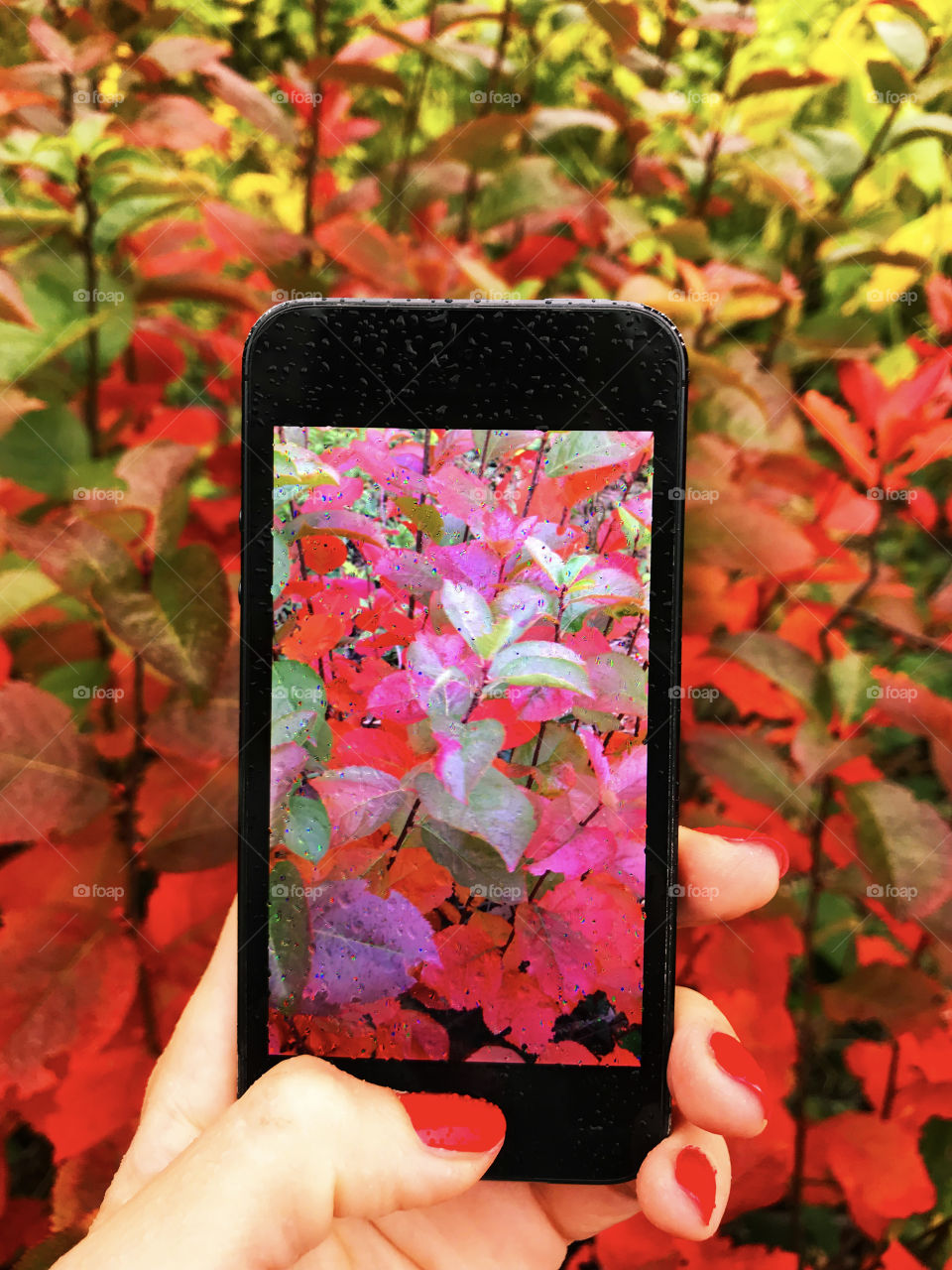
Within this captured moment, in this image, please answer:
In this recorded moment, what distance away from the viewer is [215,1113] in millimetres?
508

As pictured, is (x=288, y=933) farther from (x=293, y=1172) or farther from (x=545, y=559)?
(x=545, y=559)

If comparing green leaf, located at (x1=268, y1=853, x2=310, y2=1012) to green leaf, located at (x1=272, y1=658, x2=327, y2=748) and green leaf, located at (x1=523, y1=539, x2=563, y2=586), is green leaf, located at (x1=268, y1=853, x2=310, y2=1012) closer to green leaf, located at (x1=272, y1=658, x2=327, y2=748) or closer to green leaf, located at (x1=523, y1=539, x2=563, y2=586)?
Answer: green leaf, located at (x1=272, y1=658, x2=327, y2=748)

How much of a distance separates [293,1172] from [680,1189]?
0.19 metres

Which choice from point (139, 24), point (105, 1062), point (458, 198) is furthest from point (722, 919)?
point (139, 24)
